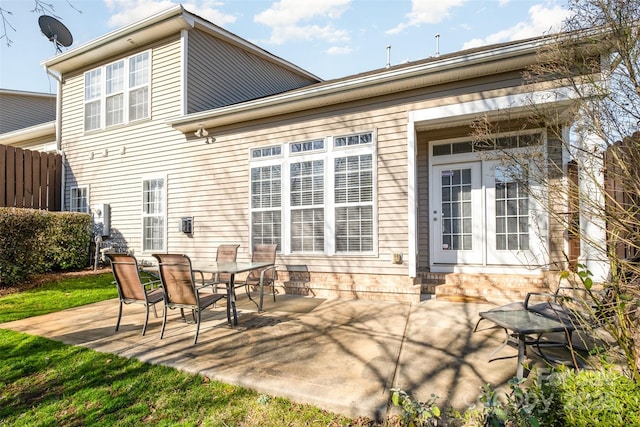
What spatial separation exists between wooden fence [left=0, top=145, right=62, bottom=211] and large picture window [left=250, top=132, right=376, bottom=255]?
6741mm

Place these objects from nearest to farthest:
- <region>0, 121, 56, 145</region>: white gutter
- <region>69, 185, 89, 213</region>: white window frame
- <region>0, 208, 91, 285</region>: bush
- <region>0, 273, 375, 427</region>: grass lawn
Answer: <region>0, 273, 375, 427</region>: grass lawn → <region>0, 208, 91, 285</region>: bush → <region>69, 185, 89, 213</region>: white window frame → <region>0, 121, 56, 145</region>: white gutter

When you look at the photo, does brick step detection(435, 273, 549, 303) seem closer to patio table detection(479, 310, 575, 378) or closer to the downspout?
patio table detection(479, 310, 575, 378)

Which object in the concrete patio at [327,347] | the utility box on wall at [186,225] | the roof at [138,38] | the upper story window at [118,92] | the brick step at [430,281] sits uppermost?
the roof at [138,38]

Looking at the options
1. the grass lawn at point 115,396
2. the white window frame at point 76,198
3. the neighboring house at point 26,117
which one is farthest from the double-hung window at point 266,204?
the neighboring house at point 26,117

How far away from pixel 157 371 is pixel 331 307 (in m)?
2.67

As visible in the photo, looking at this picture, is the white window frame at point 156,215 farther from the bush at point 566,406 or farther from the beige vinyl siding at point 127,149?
the bush at point 566,406

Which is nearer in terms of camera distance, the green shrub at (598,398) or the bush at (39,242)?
the green shrub at (598,398)

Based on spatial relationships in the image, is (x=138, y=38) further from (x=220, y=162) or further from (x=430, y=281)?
(x=430, y=281)

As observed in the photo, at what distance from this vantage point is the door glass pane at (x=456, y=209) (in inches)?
236

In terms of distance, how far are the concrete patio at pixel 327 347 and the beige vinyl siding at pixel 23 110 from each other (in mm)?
14616

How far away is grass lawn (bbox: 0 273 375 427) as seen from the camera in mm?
2330

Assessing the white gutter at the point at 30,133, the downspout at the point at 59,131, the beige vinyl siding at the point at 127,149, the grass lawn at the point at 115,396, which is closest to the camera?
the grass lawn at the point at 115,396

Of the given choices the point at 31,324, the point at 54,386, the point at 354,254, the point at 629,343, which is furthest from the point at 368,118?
the point at 31,324

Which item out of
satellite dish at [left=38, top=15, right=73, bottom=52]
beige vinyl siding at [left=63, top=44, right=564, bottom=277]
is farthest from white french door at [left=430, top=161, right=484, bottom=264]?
satellite dish at [left=38, top=15, right=73, bottom=52]
